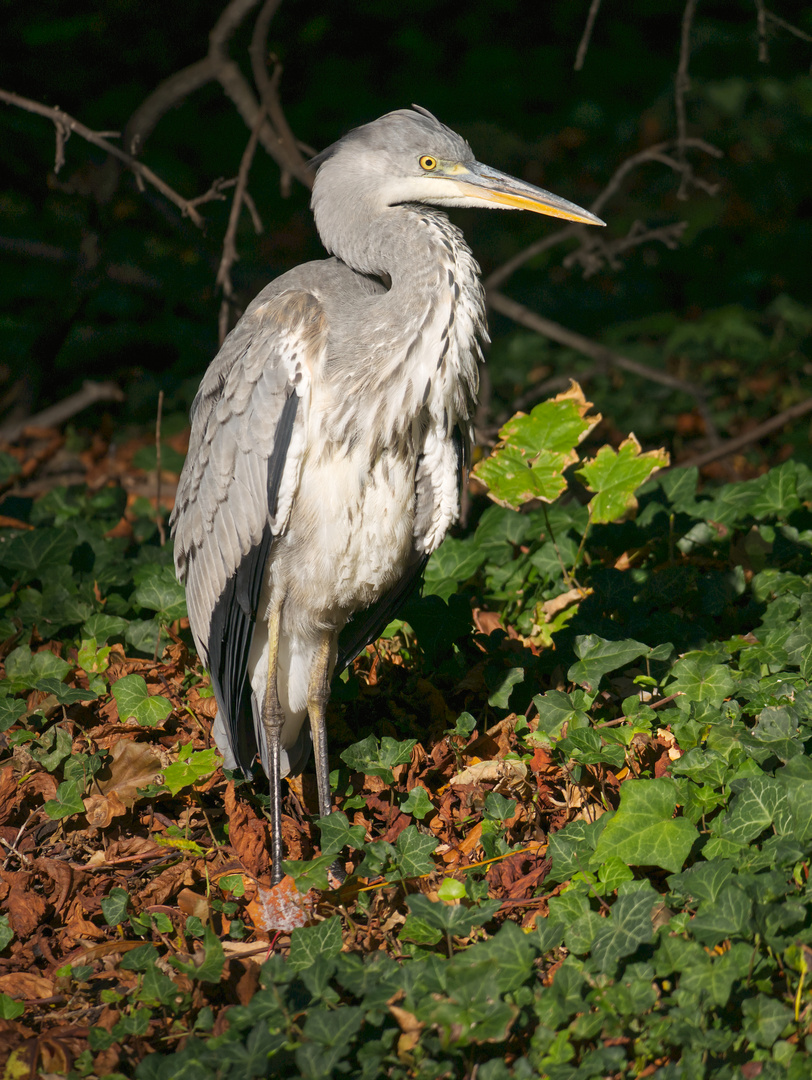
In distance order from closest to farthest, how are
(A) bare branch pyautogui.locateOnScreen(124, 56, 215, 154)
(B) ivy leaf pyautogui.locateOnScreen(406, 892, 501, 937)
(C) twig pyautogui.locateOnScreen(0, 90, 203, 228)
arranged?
1. (B) ivy leaf pyautogui.locateOnScreen(406, 892, 501, 937)
2. (C) twig pyautogui.locateOnScreen(0, 90, 203, 228)
3. (A) bare branch pyautogui.locateOnScreen(124, 56, 215, 154)

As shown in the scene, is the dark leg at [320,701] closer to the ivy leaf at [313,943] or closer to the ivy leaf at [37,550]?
the ivy leaf at [313,943]

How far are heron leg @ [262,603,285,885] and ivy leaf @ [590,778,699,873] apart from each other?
100 centimetres

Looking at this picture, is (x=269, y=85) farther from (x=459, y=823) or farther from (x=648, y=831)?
(x=648, y=831)

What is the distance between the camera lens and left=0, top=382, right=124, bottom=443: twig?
618cm

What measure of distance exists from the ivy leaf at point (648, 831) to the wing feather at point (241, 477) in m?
1.24

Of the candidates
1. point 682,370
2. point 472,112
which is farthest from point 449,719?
point 472,112

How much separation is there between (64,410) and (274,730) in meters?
3.79

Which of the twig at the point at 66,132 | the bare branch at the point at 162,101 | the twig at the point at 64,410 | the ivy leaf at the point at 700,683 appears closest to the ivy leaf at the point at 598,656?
the ivy leaf at the point at 700,683

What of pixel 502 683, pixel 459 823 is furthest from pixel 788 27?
pixel 459 823

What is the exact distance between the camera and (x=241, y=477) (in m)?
2.99

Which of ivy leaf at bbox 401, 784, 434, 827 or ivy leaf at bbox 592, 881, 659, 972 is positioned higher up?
ivy leaf at bbox 401, 784, 434, 827

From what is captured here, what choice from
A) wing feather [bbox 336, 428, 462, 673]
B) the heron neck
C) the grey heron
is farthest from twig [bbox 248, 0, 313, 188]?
wing feather [bbox 336, 428, 462, 673]

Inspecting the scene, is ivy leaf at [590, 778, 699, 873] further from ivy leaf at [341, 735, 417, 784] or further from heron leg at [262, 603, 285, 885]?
heron leg at [262, 603, 285, 885]

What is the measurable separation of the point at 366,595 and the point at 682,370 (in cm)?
482
